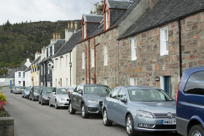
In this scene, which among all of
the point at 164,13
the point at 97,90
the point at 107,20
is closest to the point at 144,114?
the point at 97,90

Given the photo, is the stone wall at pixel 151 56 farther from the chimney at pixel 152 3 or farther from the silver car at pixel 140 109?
the silver car at pixel 140 109

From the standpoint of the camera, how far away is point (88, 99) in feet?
57.6

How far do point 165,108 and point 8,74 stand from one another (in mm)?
124830

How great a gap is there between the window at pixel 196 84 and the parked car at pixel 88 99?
8.57m

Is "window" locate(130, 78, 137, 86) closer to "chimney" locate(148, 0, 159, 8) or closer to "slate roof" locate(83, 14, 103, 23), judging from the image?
"chimney" locate(148, 0, 159, 8)

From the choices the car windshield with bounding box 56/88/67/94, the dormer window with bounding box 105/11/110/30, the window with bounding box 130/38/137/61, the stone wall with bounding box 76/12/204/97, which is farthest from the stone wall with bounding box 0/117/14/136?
the dormer window with bounding box 105/11/110/30

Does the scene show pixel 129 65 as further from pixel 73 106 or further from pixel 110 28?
pixel 73 106

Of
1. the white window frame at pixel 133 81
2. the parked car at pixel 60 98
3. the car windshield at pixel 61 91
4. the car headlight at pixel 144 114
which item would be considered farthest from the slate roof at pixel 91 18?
the car headlight at pixel 144 114

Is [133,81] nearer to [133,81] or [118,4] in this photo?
[133,81]

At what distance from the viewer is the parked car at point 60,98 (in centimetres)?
2411

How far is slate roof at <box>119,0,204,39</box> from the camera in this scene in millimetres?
18453

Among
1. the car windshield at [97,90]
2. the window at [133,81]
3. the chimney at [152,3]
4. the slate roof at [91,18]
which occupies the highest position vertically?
the slate roof at [91,18]

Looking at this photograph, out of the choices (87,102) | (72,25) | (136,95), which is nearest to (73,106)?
(87,102)

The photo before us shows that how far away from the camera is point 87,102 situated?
1739cm
